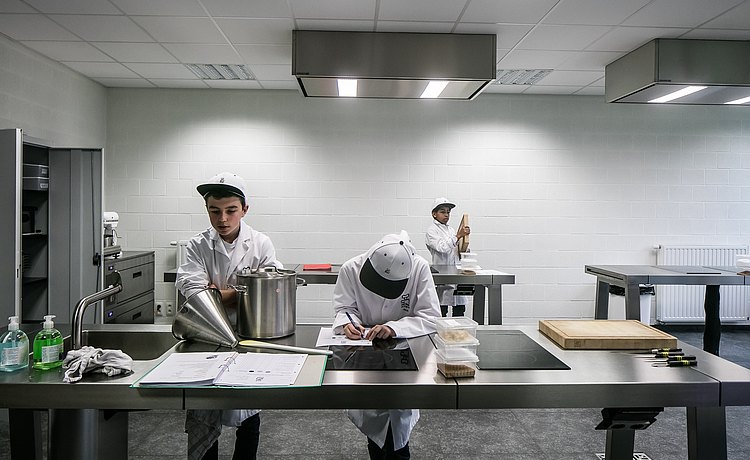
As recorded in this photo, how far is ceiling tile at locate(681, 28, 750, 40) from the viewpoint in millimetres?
3990

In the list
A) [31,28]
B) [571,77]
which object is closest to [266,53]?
[31,28]

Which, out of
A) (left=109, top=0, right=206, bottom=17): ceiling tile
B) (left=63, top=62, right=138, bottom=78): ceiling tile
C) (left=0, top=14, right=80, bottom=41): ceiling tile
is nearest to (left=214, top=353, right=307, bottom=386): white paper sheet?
(left=109, top=0, right=206, bottom=17): ceiling tile

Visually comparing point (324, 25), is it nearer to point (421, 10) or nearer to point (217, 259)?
point (421, 10)

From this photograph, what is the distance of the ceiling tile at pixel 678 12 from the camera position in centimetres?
344

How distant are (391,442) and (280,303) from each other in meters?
0.70

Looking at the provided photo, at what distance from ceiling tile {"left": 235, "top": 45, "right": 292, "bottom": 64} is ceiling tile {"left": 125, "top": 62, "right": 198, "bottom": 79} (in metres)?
0.79

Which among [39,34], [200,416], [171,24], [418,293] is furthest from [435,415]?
[39,34]

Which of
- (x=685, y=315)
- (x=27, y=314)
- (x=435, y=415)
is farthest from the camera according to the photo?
(x=685, y=315)

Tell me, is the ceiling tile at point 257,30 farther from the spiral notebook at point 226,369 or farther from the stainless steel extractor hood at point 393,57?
the spiral notebook at point 226,369

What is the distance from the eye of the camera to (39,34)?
13.5ft

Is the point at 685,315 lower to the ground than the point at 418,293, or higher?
lower

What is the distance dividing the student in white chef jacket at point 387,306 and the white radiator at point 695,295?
16.2ft

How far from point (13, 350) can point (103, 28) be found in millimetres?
3228

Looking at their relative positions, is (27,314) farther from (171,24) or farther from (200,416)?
(200,416)
